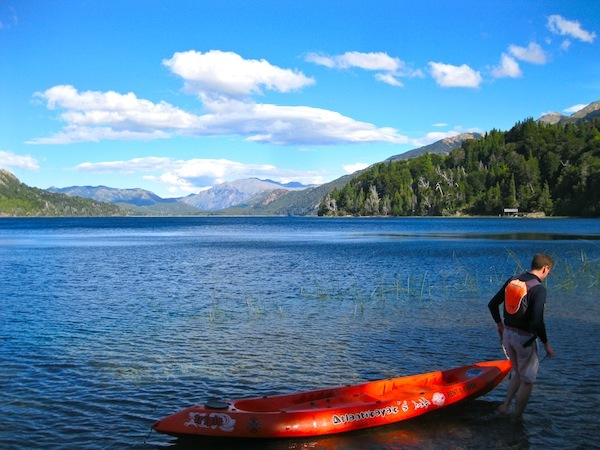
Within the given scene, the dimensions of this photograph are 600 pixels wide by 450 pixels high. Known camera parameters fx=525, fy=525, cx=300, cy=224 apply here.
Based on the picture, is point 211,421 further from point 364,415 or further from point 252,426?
point 364,415

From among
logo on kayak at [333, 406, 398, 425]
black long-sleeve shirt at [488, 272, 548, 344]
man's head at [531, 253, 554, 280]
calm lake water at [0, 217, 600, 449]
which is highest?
man's head at [531, 253, 554, 280]

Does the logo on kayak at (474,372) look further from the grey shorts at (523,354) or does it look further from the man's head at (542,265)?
the man's head at (542,265)

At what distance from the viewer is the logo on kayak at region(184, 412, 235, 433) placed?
10.8 meters

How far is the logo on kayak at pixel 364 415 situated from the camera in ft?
37.6

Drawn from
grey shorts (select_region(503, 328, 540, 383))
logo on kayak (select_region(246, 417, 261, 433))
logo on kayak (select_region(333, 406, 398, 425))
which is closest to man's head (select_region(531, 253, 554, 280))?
grey shorts (select_region(503, 328, 540, 383))

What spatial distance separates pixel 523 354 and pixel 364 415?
12.5ft

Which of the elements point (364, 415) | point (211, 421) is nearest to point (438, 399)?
point (364, 415)

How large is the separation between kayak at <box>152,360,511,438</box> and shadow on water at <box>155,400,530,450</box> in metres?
0.27

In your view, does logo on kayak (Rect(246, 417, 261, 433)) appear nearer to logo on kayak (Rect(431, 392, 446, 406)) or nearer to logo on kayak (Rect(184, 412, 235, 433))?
logo on kayak (Rect(184, 412, 235, 433))

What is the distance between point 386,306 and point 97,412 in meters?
17.9

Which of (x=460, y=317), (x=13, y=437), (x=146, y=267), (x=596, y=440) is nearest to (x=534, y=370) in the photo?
(x=596, y=440)

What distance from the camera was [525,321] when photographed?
11.5 m

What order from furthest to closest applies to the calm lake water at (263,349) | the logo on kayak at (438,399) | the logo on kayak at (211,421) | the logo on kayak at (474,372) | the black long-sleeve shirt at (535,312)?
the logo on kayak at (474,372) < the logo on kayak at (438,399) < the calm lake water at (263,349) < the black long-sleeve shirt at (535,312) < the logo on kayak at (211,421)

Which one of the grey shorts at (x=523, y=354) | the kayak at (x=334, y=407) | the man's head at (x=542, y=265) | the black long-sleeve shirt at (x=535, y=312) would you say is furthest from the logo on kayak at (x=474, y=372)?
the man's head at (x=542, y=265)
